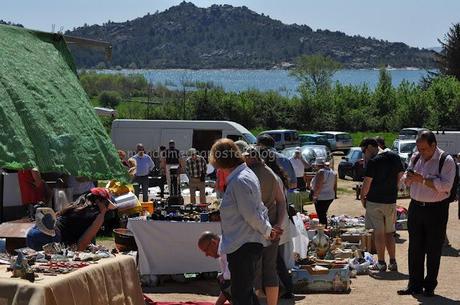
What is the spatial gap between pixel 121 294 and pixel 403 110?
160 ft

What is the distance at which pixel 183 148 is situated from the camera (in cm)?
2838

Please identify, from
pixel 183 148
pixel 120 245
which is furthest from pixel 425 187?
pixel 183 148

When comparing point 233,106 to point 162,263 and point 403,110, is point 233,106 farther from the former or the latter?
point 162,263

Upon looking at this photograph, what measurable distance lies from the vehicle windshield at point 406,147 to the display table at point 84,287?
75.5 feet

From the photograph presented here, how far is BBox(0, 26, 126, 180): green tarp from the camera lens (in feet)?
17.3

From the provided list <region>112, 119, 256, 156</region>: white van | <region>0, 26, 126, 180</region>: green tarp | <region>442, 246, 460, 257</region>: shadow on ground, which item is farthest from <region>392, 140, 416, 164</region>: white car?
<region>0, 26, 126, 180</region>: green tarp

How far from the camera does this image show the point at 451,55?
2366 inches

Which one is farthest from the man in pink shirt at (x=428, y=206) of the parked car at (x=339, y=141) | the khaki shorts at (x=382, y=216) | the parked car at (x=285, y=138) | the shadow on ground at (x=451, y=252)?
the parked car at (x=339, y=141)

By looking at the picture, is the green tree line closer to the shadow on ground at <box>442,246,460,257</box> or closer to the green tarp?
the shadow on ground at <box>442,246,460,257</box>

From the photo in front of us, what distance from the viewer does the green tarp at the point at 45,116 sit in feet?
17.3

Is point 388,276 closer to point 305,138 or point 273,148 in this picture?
point 273,148

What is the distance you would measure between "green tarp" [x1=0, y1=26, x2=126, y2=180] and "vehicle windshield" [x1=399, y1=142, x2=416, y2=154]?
77.4 ft

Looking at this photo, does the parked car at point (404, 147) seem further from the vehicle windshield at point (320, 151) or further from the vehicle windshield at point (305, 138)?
the vehicle windshield at point (305, 138)

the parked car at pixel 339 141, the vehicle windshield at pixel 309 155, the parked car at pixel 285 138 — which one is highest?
the vehicle windshield at pixel 309 155
